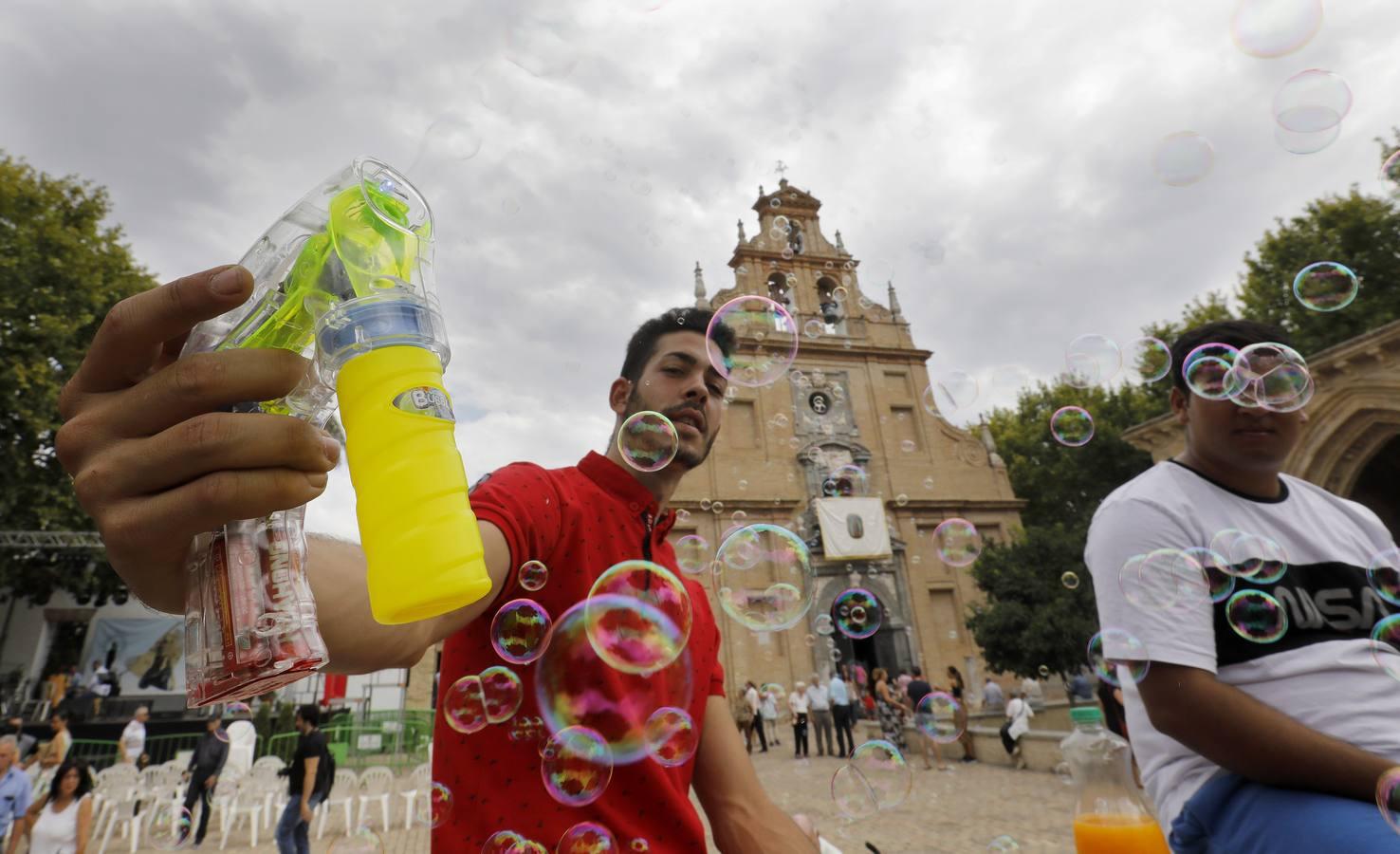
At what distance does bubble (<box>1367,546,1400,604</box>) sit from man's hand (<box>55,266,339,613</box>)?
2991 mm

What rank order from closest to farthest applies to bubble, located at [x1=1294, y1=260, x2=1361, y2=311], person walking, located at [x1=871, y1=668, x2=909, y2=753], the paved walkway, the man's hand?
the man's hand < bubble, located at [x1=1294, y1=260, x2=1361, y2=311] < the paved walkway < person walking, located at [x1=871, y1=668, x2=909, y2=753]

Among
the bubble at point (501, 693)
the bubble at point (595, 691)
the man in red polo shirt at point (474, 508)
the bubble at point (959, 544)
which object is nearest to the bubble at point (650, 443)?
the man in red polo shirt at point (474, 508)

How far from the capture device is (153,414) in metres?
0.78

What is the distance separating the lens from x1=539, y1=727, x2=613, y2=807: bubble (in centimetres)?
153

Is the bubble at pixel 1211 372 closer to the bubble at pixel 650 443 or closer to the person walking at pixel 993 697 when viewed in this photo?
the bubble at pixel 650 443

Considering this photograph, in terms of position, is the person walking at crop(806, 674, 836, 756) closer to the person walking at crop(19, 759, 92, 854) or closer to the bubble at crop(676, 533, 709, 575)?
the bubble at crop(676, 533, 709, 575)

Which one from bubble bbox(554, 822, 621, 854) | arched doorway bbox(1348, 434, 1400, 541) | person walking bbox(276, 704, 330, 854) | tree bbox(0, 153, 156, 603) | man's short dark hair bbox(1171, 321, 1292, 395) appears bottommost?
person walking bbox(276, 704, 330, 854)

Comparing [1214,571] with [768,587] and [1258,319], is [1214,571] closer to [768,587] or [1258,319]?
[768,587]

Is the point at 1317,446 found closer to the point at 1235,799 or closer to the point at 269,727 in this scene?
the point at 1235,799

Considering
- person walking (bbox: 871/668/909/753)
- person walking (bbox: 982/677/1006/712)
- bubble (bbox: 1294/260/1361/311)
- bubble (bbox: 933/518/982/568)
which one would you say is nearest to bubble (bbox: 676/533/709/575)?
bubble (bbox: 933/518/982/568)

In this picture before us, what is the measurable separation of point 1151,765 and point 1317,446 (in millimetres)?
12234

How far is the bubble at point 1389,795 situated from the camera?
1.59 meters

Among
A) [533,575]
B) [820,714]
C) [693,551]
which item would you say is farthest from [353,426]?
[820,714]

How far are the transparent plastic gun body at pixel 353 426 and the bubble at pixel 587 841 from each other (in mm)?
938
